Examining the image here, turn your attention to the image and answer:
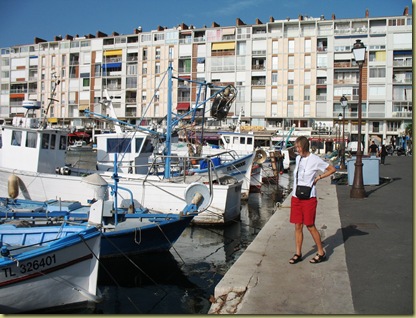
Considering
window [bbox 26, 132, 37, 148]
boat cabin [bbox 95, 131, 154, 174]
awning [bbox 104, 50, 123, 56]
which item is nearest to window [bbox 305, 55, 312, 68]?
awning [bbox 104, 50, 123, 56]

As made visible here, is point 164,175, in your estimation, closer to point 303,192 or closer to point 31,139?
point 31,139

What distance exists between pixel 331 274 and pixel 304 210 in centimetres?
93

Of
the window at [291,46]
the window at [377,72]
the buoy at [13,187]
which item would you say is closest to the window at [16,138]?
the buoy at [13,187]

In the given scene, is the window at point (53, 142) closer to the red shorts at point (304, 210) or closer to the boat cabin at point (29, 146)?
the boat cabin at point (29, 146)

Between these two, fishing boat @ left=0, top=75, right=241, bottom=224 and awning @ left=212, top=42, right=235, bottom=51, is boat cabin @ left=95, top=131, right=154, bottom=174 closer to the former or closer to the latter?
fishing boat @ left=0, top=75, right=241, bottom=224

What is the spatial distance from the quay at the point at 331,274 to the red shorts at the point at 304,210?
0.65 m

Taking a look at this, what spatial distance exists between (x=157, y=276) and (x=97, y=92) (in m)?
71.2

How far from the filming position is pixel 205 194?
36.1 feet

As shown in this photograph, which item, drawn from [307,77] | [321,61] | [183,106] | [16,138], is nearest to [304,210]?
[16,138]

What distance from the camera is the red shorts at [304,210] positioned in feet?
20.4

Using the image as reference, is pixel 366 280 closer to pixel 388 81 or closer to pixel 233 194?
pixel 233 194

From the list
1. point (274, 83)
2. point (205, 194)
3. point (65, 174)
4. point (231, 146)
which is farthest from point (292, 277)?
point (274, 83)

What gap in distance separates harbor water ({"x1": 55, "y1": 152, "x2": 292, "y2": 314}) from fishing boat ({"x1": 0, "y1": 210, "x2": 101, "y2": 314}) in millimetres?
369

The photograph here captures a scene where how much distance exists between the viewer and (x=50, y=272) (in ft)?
22.2
